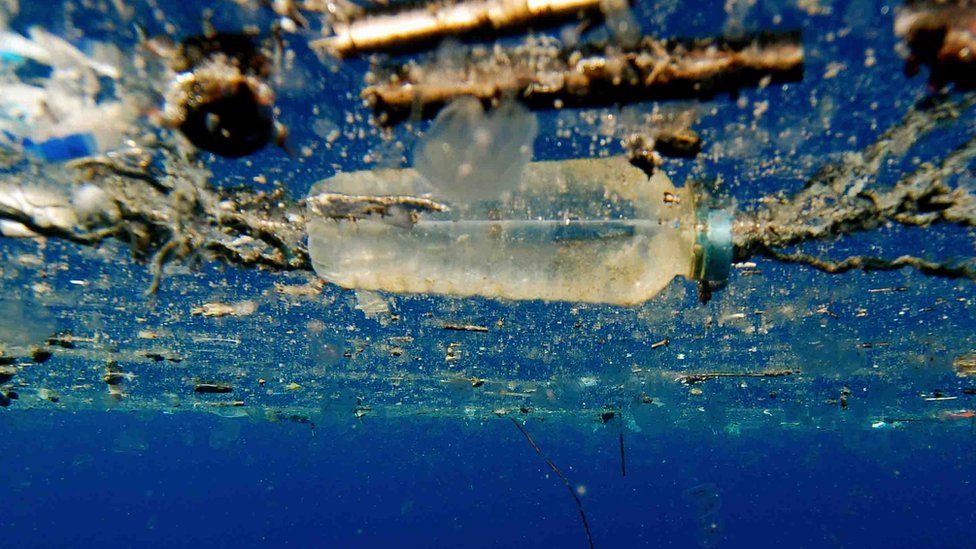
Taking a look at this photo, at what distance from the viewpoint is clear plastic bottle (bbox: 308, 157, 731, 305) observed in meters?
5.87

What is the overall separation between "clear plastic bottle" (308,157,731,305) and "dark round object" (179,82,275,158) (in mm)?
1174

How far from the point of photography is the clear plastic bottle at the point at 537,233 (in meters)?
5.87

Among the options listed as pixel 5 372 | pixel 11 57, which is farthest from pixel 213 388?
pixel 11 57

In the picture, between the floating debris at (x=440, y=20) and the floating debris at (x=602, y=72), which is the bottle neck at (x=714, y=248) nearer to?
the floating debris at (x=602, y=72)

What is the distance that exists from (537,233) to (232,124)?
3400mm

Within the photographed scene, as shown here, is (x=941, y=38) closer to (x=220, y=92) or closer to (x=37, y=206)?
(x=220, y=92)

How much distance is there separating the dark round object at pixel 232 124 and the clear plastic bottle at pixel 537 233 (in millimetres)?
1174

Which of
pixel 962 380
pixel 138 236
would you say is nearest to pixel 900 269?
pixel 138 236

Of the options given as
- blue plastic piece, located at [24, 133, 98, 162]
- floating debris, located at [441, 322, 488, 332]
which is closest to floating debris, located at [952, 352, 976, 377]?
floating debris, located at [441, 322, 488, 332]

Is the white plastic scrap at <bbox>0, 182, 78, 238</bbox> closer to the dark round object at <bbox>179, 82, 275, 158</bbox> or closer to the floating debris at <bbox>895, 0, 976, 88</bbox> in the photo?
the dark round object at <bbox>179, 82, 275, 158</bbox>

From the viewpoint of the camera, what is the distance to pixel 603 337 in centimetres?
1314

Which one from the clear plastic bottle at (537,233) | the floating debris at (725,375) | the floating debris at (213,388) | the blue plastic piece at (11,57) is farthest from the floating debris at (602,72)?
the floating debris at (213,388)

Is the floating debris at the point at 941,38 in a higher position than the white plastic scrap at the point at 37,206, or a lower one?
higher

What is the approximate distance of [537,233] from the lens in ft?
21.2
